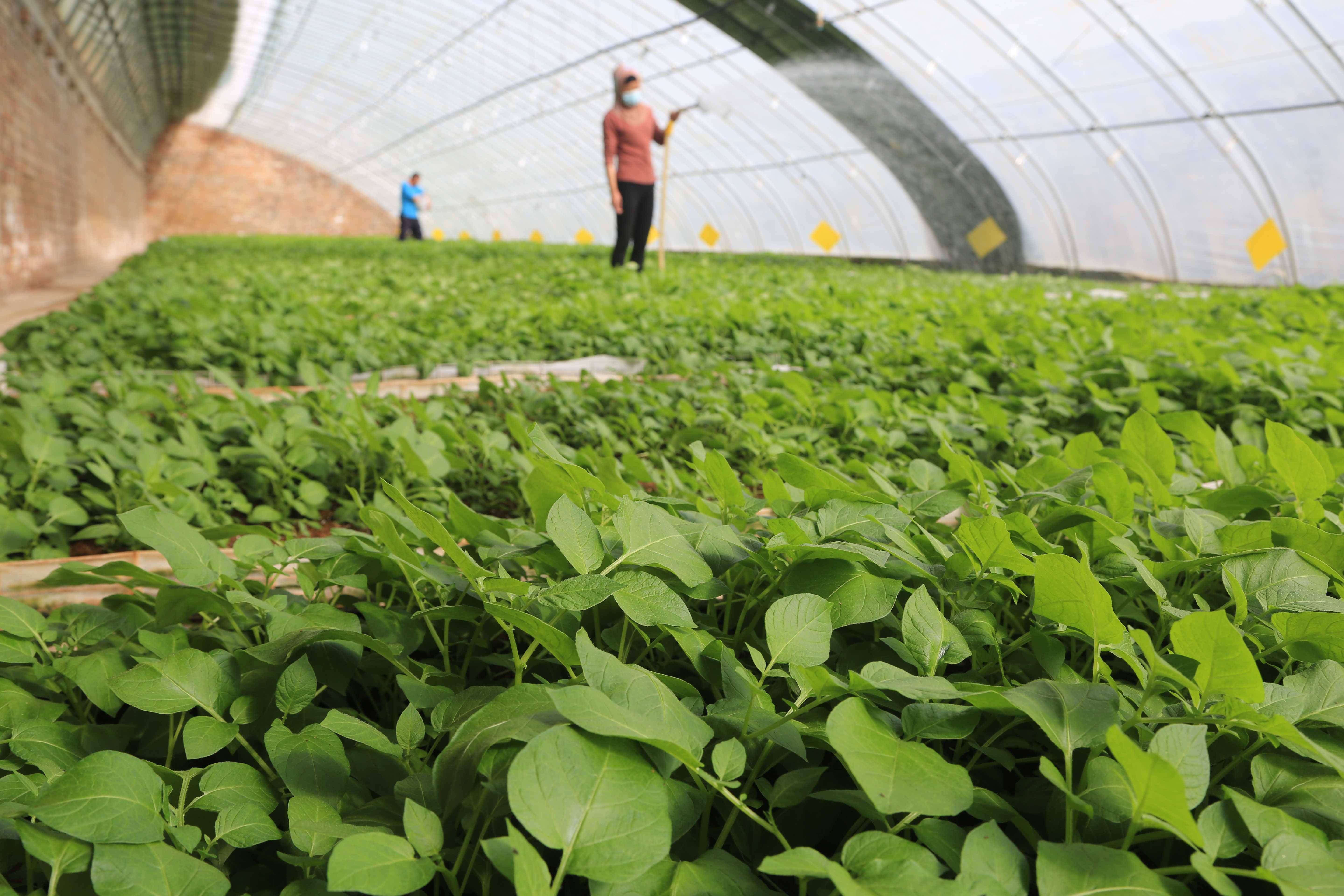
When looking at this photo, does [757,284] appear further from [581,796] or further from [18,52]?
[18,52]

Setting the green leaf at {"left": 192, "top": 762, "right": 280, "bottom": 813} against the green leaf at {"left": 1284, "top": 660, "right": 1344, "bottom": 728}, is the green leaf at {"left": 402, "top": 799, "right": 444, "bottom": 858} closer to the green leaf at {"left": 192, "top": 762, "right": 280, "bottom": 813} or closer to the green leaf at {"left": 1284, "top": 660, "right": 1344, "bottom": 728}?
the green leaf at {"left": 192, "top": 762, "right": 280, "bottom": 813}

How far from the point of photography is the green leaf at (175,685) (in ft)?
3.10

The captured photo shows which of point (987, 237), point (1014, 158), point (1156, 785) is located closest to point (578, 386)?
point (1156, 785)

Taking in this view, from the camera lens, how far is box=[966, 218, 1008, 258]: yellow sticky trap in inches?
659

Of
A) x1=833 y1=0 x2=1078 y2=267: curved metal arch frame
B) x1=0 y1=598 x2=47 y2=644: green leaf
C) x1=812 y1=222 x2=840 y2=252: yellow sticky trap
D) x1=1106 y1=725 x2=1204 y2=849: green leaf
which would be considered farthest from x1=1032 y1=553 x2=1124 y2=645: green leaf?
x1=812 y1=222 x2=840 y2=252: yellow sticky trap

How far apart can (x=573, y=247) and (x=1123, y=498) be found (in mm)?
15254

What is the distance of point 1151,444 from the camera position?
5.24 ft

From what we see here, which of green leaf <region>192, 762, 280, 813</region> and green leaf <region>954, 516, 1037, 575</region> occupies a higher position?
green leaf <region>954, 516, 1037, 575</region>

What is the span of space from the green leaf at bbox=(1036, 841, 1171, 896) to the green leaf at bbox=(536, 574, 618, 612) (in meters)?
0.45

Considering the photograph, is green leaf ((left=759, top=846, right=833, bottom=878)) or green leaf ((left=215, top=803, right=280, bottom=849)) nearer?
green leaf ((left=759, top=846, right=833, bottom=878))

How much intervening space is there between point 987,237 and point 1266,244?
546cm

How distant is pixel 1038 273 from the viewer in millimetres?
16016

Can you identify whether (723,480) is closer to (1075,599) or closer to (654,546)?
(654,546)

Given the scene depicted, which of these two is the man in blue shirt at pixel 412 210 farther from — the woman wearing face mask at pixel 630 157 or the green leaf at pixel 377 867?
the green leaf at pixel 377 867
